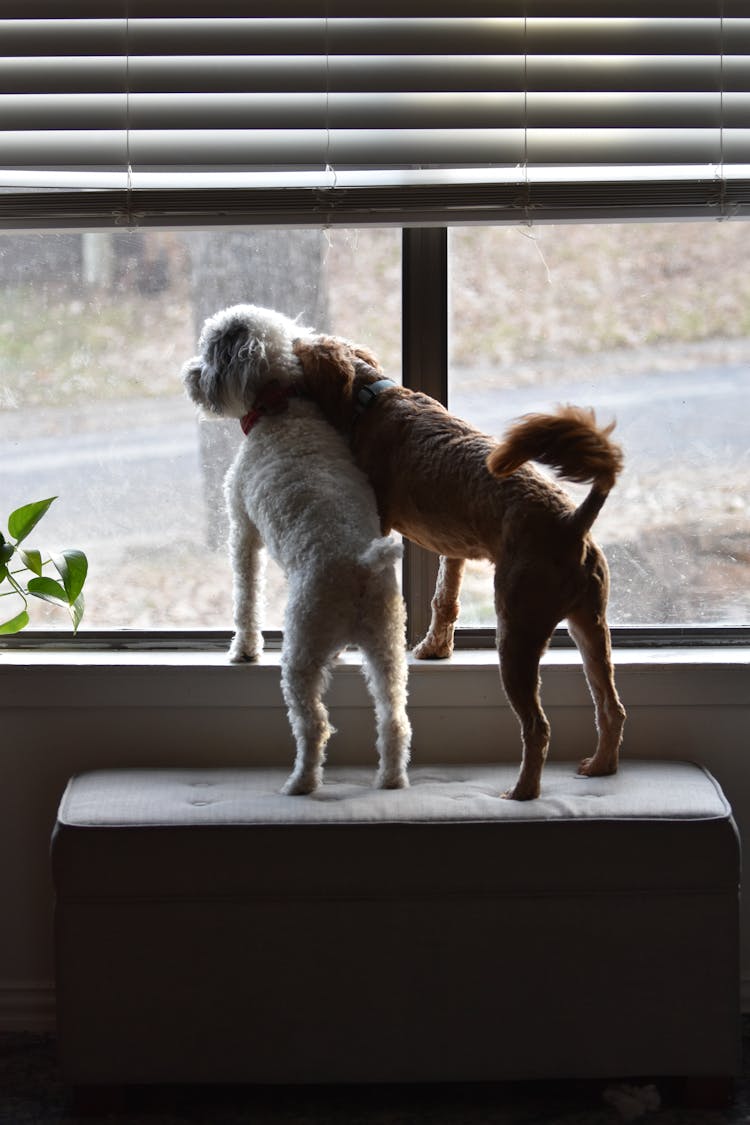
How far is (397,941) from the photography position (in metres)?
1.67

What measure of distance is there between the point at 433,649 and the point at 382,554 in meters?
0.41

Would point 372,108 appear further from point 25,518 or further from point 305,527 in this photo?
point 25,518

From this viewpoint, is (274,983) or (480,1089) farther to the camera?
(480,1089)

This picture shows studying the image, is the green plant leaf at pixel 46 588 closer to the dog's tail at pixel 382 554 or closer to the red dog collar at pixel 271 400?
the red dog collar at pixel 271 400

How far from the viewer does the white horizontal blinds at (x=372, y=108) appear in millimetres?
1884

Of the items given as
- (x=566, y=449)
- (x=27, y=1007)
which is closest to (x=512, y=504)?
(x=566, y=449)

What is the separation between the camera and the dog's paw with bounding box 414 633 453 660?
1.99 m

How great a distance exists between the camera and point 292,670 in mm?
1702

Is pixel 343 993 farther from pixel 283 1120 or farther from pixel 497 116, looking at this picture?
pixel 497 116

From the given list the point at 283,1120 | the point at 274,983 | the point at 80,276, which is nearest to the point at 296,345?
the point at 80,276

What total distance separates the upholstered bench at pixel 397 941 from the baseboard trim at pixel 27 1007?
0.34m

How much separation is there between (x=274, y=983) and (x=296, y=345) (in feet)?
3.14

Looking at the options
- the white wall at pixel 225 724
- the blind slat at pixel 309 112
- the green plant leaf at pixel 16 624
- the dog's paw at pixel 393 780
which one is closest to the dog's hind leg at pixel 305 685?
the dog's paw at pixel 393 780

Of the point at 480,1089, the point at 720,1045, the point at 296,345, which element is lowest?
the point at 480,1089
